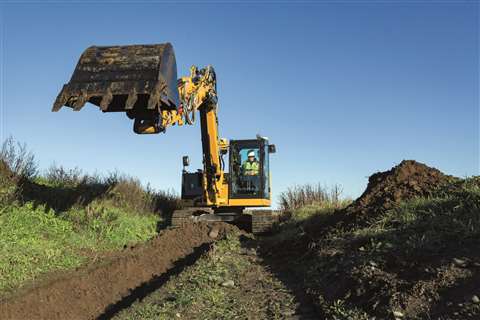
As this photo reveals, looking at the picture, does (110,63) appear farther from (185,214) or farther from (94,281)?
(185,214)

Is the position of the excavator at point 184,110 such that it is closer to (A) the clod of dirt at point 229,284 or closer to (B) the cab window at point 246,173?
(B) the cab window at point 246,173

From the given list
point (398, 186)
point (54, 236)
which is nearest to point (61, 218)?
point (54, 236)

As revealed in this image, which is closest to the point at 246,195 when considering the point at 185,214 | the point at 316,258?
the point at 185,214

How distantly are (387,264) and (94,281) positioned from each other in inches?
210

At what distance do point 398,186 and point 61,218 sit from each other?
8452 mm

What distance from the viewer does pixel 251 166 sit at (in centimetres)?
1436

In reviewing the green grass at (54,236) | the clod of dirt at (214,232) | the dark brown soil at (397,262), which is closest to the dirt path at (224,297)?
the dark brown soil at (397,262)

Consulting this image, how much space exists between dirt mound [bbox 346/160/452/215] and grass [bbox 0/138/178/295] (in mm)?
6048

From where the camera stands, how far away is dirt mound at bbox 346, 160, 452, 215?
751cm

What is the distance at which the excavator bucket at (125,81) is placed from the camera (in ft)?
26.3

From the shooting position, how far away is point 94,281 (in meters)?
8.04

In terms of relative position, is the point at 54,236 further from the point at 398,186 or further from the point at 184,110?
the point at 398,186

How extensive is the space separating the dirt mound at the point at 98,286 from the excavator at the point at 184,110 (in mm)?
2744

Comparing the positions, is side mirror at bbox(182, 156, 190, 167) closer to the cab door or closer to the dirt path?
the cab door
